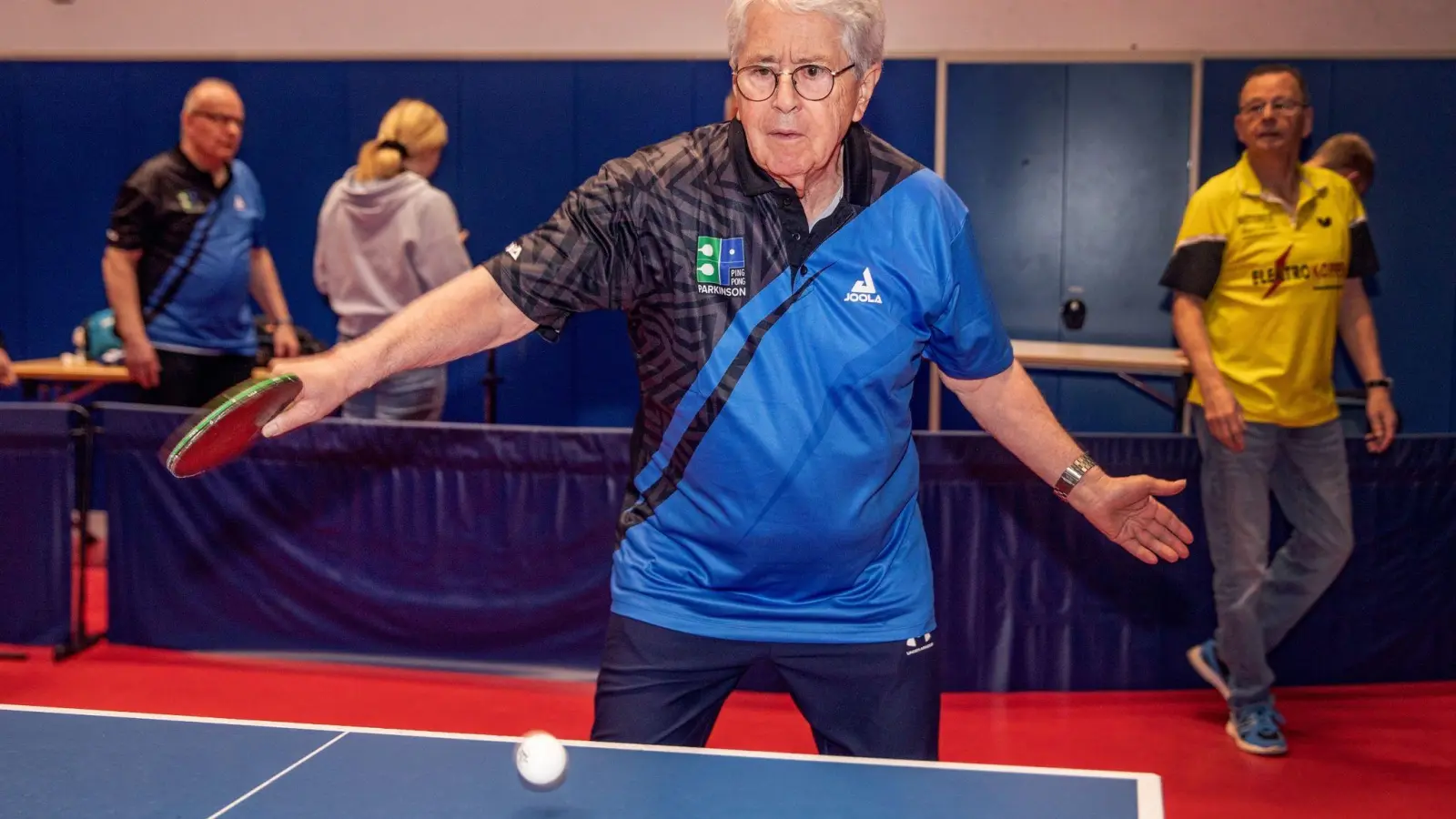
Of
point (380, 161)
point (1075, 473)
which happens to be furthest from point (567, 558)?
point (1075, 473)

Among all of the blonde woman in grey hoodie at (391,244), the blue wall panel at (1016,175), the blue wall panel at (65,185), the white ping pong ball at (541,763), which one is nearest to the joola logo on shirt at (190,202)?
the blonde woman in grey hoodie at (391,244)

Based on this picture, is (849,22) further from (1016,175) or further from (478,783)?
(1016,175)

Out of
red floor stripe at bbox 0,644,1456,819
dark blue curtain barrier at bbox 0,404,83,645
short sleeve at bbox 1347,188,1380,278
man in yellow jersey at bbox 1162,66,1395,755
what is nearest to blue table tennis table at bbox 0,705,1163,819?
red floor stripe at bbox 0,644,1456,819

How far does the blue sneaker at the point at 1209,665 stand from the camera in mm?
4309

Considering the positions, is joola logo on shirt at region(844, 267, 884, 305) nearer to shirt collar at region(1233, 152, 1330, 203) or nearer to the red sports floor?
the red sports floor

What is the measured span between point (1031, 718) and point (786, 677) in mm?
2391

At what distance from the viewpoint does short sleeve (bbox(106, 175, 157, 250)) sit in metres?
5.10

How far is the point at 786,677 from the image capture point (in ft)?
7.16

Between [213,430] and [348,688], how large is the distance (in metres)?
3.05

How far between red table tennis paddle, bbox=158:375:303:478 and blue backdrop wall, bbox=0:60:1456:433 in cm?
566

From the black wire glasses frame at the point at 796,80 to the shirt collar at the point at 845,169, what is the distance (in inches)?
3.6

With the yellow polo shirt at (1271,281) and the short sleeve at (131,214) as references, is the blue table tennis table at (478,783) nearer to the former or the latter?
the yellow polo shirt at (1271,281)

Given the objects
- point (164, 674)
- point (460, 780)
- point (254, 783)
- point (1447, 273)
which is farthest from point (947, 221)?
point (1447, 273)

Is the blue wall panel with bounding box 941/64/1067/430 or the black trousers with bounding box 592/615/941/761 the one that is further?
the blue wall panel with bounding box 941/64/1067/430
